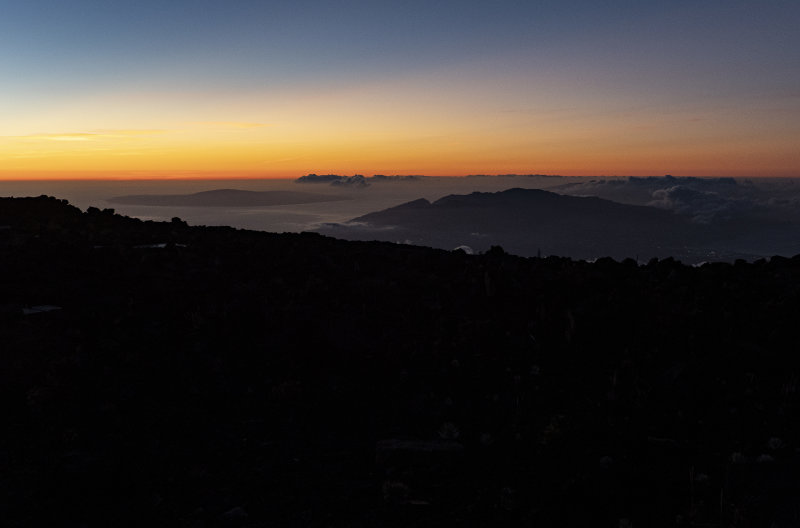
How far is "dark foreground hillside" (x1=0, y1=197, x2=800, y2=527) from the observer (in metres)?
6.21

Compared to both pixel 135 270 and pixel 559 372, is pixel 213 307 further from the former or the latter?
pixel 559 372

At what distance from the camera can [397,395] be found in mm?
8969

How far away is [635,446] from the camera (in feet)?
23.8

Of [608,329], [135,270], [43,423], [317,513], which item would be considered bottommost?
[317,513]

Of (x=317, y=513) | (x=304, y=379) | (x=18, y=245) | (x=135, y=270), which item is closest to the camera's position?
(x=317, y=513)

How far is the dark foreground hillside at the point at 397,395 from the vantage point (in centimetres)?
621

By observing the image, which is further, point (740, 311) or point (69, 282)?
point (69, 282)

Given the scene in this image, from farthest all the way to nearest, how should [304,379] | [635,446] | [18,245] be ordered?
[18,245]
[304,379]
[635,446]

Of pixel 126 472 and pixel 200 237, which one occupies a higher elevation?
pixel 200 237

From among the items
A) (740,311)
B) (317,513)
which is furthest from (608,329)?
(317,513)

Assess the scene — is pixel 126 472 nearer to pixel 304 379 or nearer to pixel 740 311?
pixel 304 379

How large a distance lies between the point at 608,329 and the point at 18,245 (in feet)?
51.2

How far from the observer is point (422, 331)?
10.9 metres

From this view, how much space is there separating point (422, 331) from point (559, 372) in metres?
2.83
